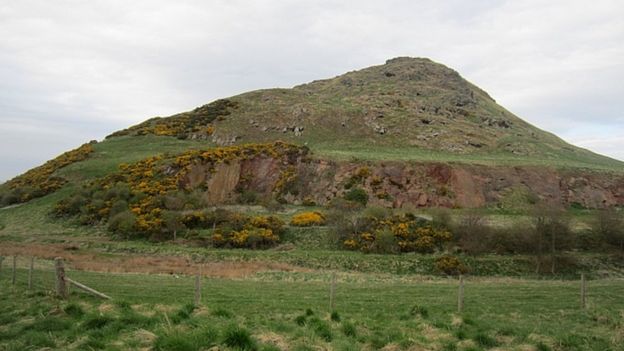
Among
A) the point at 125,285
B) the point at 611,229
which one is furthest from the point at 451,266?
the point at 125,285

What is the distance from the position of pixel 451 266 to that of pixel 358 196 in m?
16.8

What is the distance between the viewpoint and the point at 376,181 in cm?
4744

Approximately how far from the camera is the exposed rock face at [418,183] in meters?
46.2

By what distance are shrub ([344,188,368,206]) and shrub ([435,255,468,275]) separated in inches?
607

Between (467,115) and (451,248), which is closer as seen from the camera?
(451,248)

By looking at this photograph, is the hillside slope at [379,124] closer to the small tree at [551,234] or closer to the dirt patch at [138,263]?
the small tree at [551,234]

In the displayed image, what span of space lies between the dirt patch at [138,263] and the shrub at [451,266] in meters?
8.29

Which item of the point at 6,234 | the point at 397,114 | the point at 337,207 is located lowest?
the point at 6,234

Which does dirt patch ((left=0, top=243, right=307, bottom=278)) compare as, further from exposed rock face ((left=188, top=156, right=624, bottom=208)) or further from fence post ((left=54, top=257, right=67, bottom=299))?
exposed rock face ((left=188, top=156, right=624, bottom=208))

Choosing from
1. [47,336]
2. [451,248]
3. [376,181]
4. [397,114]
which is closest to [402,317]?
[47,336]

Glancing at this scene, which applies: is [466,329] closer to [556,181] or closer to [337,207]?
[337,207]

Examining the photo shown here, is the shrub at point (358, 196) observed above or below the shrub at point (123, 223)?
above

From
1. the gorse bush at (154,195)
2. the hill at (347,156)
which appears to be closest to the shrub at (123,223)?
the gorse bush at (154,195)

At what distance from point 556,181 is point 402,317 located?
1655 inches
